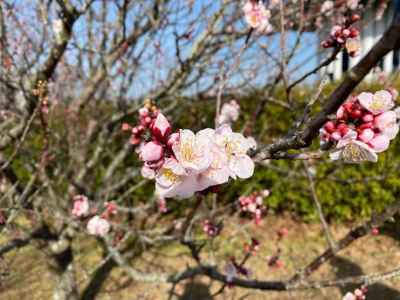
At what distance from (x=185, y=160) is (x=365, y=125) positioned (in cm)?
41

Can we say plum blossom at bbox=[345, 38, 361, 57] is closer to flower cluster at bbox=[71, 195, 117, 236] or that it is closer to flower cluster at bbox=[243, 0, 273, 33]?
flower cluster at bbox=[243, 0, 273, 33]

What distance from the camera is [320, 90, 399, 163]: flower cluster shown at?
81cm

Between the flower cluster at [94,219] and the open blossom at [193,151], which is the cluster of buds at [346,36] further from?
the flower cluster at [94,219]

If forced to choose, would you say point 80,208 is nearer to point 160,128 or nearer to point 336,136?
point 160,128

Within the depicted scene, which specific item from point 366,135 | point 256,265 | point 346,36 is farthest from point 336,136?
point 256,265

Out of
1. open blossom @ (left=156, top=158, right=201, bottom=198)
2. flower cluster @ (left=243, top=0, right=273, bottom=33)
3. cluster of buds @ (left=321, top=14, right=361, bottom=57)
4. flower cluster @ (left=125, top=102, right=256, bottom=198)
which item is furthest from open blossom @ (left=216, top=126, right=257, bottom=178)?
flower cluster @ (left=243, top=0, right=273, bottom=33)

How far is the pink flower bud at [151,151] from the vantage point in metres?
0.81

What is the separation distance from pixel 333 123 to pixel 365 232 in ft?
3.36

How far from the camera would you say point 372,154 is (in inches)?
32.6

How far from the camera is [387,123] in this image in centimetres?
82

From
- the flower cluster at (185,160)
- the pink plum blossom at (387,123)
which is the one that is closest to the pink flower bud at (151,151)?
the flower cluster at (185,160)

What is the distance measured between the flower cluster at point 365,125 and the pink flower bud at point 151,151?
382mm

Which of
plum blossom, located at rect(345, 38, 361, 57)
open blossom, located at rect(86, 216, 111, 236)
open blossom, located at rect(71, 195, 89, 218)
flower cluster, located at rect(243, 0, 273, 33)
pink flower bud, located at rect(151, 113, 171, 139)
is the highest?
flower cluster, located at rect(243, 0, 273, 33)

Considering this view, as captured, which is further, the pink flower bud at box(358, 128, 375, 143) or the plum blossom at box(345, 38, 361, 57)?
the plum blossom at box(345, 38, 361, 57)
